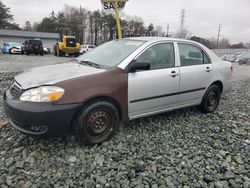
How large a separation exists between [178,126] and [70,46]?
767 inches

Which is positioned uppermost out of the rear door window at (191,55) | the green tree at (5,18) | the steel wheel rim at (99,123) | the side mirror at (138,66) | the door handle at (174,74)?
the green tree at (5,18)

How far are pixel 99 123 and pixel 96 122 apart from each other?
0.17 ft

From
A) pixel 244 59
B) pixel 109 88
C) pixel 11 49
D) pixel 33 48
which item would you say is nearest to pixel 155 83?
pixel 109 88

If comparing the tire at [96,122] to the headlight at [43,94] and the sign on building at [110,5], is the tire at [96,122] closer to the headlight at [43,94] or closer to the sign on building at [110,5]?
the headlight at [43,94]

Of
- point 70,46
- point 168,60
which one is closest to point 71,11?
point 70,46

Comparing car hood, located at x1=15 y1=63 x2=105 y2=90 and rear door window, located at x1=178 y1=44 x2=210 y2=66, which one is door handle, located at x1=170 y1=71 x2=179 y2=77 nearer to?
rear door window, located at x1=178 y1=44 x2=210 y2=66

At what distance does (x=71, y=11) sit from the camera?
178 feet

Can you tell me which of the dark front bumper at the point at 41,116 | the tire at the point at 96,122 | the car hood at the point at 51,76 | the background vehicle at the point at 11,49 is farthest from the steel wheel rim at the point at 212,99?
the background vehicle at the point at 11,49

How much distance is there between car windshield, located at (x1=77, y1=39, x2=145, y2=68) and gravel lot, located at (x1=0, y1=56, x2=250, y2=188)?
1.15 meters

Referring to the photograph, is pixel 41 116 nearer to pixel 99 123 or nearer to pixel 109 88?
pixel 99 123

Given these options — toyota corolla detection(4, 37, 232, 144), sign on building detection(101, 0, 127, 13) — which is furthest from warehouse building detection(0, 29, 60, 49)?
toyota corolla detection(4, 37, 232, 144)

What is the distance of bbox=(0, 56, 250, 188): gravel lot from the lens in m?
2.21

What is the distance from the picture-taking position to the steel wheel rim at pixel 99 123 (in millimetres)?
2709

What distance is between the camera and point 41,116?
7.66ft
